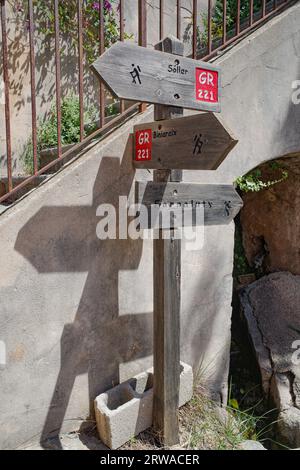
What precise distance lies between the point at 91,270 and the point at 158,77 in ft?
3.67

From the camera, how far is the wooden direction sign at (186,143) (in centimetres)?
170

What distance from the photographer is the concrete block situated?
2143 mm

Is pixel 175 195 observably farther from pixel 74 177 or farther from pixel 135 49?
pixel 135 49

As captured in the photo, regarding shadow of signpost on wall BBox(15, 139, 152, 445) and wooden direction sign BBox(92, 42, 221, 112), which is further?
shadow of signpost on wall BBox(15, 139, 152, 445)

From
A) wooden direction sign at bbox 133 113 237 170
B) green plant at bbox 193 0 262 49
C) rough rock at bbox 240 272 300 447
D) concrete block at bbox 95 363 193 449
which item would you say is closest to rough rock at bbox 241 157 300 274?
rough rock at bbox 240 272 300 447

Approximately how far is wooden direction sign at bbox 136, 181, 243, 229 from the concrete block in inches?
42.2

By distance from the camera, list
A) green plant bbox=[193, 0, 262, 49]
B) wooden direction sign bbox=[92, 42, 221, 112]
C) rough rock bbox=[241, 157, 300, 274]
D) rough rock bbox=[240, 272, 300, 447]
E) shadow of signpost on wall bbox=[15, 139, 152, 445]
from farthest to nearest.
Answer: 1. green plant bbox=[193, 0, 262, 49]
2. rough rock bbox=[241, 157, 300, 274]
3. rough rock bbox=[240, 272, 300, 447]
4. shadow of signpost on wall bbox=[15, 139, 152, 445]
5. wooden direction sign bbox=[92, 42, 221, 112]

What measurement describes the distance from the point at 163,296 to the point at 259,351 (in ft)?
6.36

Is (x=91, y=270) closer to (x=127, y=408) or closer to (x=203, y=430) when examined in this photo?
(x=127, y=408)

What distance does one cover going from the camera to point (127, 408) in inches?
85.5

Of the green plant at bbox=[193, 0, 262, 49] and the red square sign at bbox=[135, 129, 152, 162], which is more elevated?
the green plant at bbox=[193, 0, 262, 49]

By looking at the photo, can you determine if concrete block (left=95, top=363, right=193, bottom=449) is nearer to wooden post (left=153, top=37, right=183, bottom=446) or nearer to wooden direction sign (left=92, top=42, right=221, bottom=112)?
wooden post (left=153, top=37, right=183, bottom=446)

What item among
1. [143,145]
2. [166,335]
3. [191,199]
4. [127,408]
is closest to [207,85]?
[143,145]
